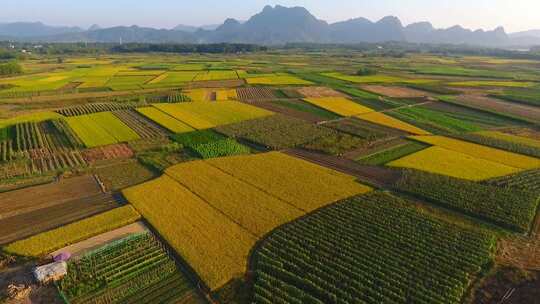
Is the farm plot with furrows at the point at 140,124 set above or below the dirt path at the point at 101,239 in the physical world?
above

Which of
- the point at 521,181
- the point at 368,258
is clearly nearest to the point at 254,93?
the point at 521,181

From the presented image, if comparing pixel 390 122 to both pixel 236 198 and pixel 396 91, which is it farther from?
pixel 236 198

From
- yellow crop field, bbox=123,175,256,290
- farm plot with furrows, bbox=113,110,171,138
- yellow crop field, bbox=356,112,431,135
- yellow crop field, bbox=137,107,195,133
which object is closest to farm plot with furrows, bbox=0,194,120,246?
yellow crop field, bbox=123,175,256,290

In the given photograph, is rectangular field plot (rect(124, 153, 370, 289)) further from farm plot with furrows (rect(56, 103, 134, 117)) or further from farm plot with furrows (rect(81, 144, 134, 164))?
farm plot with furrows (rect(56, 103, 134, 117))

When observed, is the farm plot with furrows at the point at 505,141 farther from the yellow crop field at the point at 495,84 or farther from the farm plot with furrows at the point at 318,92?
the yellow crop field at the point at 495,84

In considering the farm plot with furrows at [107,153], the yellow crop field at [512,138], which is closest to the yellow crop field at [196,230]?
the farm plot with furrows at [107,153]

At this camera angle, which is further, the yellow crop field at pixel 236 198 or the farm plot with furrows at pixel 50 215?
the yellow crop field at pixel 236 198
